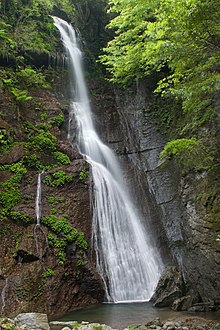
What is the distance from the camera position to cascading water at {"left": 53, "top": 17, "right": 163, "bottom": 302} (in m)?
10.6

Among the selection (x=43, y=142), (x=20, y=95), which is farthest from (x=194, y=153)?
(x=20, y=95)

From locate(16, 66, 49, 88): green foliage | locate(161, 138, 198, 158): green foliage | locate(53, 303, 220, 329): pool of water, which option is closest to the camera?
locate(53, 303, 220, 329): pool of water

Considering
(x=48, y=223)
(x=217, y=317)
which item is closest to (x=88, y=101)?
(x=48, y=223)

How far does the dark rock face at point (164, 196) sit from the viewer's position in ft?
29.4

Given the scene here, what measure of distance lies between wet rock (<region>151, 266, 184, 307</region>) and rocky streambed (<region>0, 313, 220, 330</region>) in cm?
175

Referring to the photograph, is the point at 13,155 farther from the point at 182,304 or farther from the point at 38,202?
the point at 182,304

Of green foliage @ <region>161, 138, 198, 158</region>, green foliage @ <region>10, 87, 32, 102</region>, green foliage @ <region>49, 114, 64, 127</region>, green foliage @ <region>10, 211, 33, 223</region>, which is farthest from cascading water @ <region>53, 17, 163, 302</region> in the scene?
green foliage @ <region>161, 138, 198, 158</region>

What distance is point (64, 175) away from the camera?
11992 millimetres

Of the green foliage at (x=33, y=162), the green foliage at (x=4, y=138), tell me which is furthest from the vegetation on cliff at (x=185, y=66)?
the green foliage at (x=4, y=138)

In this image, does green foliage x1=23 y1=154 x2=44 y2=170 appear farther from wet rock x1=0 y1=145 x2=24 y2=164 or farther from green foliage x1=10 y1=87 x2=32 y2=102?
green foliage x1=10 y1=87 x2=32 y2=102

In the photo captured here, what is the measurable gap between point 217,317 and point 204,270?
1.69 metres

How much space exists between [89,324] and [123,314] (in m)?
1.87

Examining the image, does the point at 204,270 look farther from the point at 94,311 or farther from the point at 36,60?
the point at 36,60

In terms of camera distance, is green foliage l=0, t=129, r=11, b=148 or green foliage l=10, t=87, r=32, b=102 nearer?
green foliage l=0, t=129, r=11, b=148
